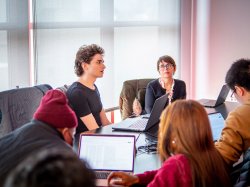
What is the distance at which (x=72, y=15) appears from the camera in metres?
3.89

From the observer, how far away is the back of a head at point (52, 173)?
0.66 metres

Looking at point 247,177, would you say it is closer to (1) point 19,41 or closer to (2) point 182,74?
(1) point 19,41

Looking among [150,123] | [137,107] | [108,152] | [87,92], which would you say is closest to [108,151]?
[108,152]

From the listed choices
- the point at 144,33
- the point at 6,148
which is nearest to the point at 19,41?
the point at 144,33

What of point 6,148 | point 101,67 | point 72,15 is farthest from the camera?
point 72,15

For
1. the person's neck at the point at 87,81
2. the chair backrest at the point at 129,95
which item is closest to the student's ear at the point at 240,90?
the person's neck at the point at 87,81

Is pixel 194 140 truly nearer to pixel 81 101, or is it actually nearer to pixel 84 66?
pixel 81 101

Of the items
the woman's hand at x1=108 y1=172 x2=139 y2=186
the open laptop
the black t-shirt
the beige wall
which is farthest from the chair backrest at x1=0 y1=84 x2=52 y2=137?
the beige wall

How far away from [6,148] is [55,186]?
0.88 m

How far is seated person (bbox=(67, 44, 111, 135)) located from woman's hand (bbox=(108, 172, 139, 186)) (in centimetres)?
112

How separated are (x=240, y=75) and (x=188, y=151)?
0.87m

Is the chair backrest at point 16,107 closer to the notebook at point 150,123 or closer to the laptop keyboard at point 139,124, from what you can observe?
the notebook at point 150,123

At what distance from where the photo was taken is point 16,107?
259cm

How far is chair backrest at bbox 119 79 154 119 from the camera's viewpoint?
378 centimetres
